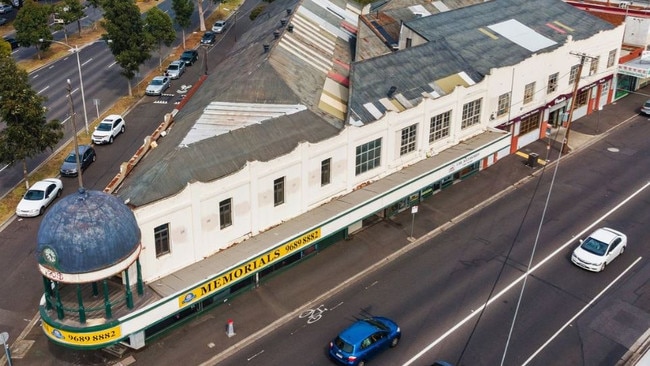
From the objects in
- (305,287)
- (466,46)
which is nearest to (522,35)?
(466,46)

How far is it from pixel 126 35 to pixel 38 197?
1105 inches

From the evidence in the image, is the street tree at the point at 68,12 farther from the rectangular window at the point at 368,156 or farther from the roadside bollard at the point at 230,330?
the roadside bollard at the point at 230,330

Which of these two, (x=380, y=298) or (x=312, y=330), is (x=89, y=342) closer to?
(x=312, y=330)

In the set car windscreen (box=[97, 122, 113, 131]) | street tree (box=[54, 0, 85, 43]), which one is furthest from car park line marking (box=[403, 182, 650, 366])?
street tree (box=[54, 0, 85, 43])

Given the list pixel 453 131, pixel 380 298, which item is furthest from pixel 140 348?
pixel 453 131

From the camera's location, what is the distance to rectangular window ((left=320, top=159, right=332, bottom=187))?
151 ft

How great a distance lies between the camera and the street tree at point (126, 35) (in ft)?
243

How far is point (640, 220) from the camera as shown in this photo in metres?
52.1

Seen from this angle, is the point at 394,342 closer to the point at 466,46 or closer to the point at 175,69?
the point at 466,46

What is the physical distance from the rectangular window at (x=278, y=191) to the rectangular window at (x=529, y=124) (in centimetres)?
2937

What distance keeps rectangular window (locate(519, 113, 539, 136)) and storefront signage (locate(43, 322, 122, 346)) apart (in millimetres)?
43351

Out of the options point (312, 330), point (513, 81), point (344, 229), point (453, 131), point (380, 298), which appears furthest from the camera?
point (513, 81)

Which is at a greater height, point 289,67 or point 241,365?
point 289,67

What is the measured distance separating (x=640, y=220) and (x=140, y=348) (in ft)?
126
